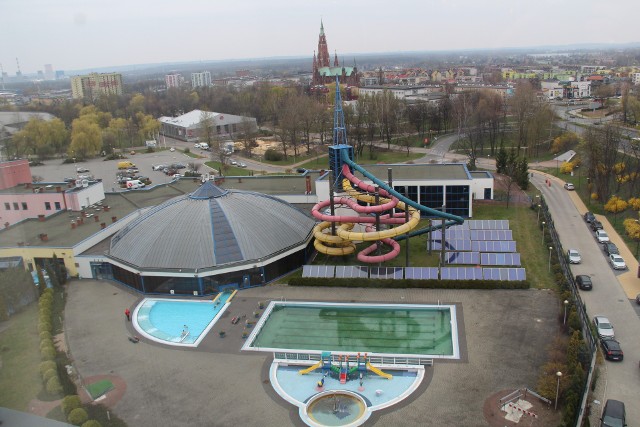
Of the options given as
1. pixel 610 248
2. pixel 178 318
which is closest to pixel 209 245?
pixel 178 318

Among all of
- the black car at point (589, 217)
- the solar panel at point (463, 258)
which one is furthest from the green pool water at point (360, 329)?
the black car at point (589, 217)

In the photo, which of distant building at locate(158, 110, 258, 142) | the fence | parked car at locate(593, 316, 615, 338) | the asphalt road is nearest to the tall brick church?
distant building at locate(158, 110, 258, 142)

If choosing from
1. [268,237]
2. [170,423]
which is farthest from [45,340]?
[268,237]

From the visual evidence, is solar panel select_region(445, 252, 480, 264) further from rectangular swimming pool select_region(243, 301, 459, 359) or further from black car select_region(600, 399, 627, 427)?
black car select_region(600, 399, 627, 427)

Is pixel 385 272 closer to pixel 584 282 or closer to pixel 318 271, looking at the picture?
pixel 318 271

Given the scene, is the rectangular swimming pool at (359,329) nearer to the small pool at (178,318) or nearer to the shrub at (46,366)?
the small pool at (178,318)
